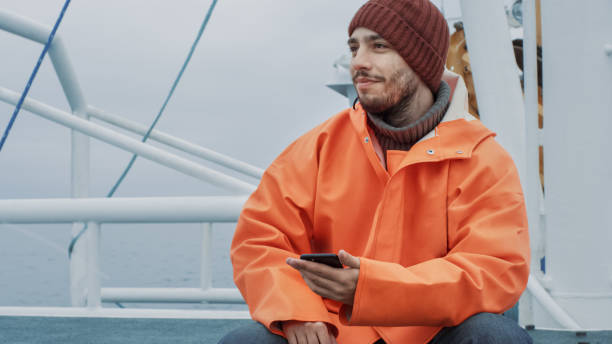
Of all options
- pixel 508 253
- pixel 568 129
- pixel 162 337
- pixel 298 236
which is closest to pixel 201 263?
pixel 162 337

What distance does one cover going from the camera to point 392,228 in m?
1.23

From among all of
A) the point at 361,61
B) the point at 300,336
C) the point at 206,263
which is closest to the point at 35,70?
the point at 206,263

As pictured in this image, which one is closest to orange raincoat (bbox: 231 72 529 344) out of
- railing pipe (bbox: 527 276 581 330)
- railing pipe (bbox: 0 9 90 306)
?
railing pipe (bbox: 527 276 581 330)

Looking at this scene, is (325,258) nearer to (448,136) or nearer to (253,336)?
(253,336)

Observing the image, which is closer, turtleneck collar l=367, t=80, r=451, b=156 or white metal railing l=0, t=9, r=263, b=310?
turtleneck collar l=367, t=80, r=451, b=156

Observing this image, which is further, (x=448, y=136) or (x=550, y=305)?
(x=550, y=305)

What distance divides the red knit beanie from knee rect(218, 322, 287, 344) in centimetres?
57

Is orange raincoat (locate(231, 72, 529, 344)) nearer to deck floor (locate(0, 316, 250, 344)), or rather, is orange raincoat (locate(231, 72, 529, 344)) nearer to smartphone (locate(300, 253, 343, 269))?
smartphone (locate(300, 253, 343, 269))

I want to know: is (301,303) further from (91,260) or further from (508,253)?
(91,260)

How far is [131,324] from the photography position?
2521 millimetres

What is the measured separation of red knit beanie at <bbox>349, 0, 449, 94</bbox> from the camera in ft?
4.27

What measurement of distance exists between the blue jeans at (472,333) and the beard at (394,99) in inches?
16.5

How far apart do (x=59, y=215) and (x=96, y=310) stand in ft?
1.59

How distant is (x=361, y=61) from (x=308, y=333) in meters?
0.51
